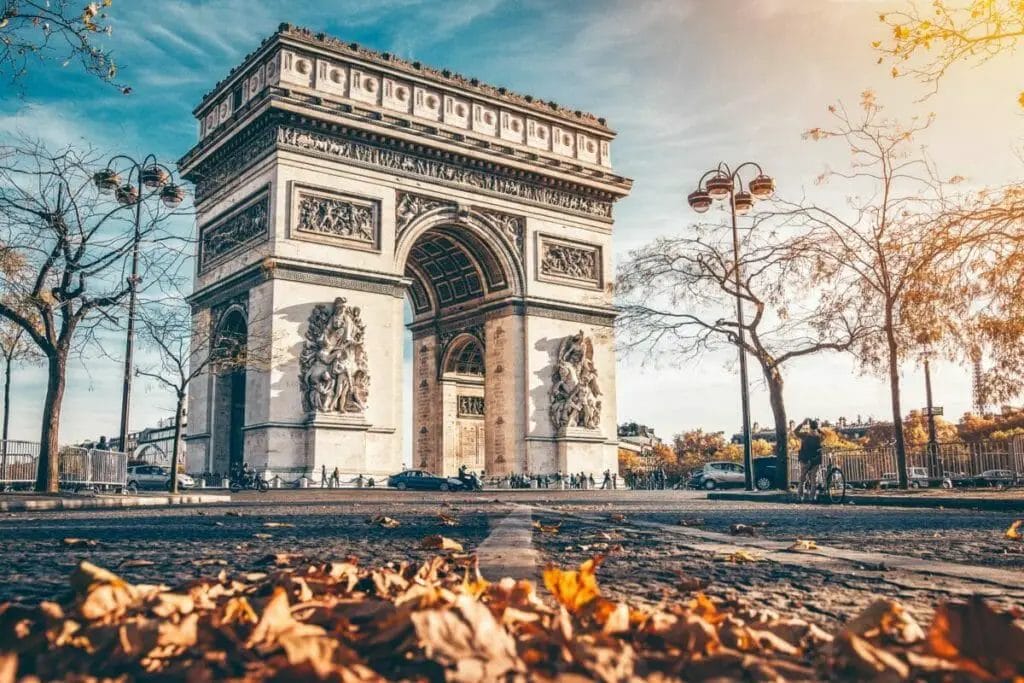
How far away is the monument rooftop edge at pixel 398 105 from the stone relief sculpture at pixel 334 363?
615 centimetres

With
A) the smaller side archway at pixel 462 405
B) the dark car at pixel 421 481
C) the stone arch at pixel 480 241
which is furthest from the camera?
the smaller side archway at pixel 462 405

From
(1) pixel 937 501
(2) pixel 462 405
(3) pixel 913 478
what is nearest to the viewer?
(1) pixel 937 501

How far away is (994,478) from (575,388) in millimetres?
13115

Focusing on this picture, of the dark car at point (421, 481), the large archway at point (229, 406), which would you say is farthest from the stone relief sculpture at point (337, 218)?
the dark car at point (421, 481)

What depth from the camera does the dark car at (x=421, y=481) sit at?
90.6ft

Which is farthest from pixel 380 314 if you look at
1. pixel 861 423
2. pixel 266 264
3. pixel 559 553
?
pixel 861 423

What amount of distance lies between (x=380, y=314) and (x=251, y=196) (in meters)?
5.36

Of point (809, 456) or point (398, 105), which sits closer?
point (809, 456)

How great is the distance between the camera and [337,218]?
27641 mm

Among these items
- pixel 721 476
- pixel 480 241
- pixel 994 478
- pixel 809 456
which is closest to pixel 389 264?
pixel 480 241

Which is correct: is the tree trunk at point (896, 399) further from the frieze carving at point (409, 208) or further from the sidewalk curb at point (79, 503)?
the frieze carving at point (409, 208)

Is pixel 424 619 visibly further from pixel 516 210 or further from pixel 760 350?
pixel 516 210

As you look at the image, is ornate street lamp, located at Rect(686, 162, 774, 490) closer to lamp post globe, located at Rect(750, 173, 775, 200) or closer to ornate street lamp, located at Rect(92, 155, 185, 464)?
lamp post globe, located at Rect(750, 173, 775, 200)

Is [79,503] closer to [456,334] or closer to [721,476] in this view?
[456,334]
